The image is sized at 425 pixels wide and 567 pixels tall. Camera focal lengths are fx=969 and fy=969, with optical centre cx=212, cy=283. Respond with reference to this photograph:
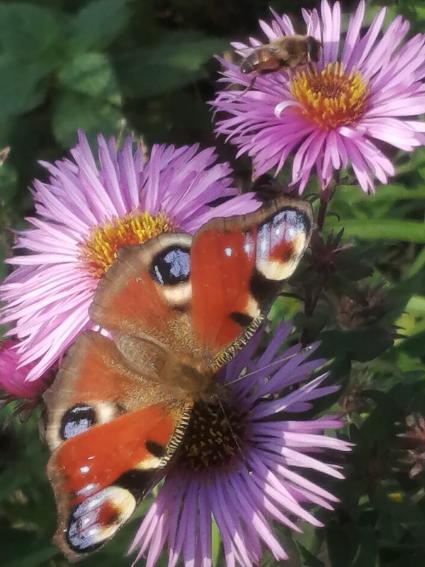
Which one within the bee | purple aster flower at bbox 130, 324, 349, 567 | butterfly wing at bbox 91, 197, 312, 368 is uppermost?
the bee

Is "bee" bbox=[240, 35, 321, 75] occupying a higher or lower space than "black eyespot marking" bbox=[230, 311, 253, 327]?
higher

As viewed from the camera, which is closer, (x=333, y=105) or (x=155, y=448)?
(x=155, y=448)

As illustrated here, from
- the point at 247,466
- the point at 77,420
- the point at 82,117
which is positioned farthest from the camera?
the point at 82,117

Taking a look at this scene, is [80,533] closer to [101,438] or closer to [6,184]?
[101,438]

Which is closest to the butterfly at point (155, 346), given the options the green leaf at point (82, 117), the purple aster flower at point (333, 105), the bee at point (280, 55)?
the purple aster flower at point (333, 105)

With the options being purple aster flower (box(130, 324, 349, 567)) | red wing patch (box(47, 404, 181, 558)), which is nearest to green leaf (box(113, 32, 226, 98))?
purple aster flower (box(130, 324, 349, 567))

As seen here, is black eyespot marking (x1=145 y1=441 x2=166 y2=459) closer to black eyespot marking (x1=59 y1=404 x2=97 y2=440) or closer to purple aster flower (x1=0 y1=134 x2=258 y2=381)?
black eyespot marking (x1=59 y1=404 x2=97 y2=440)

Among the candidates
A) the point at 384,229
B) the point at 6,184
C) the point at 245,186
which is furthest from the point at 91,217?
the point at 384,229
